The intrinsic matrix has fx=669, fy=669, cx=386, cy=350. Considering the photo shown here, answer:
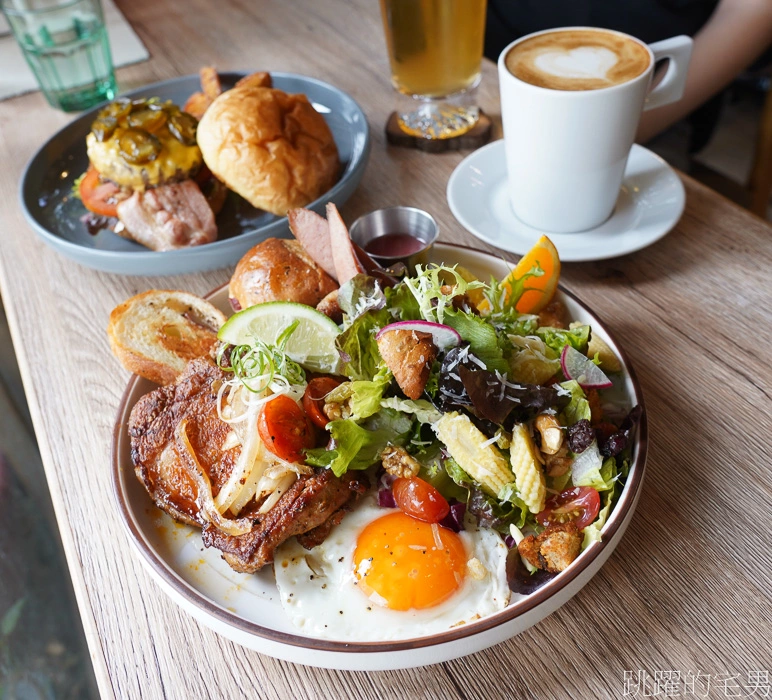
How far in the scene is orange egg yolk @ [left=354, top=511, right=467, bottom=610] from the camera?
125 centimetres

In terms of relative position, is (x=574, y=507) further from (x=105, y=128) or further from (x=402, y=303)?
(x=105, y=128)

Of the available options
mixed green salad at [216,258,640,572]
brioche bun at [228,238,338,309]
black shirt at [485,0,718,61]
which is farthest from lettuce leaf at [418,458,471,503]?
black shirt at [485,0,718,61]

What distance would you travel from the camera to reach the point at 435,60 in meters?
2.54

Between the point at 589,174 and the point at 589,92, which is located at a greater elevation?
the point at 589,92

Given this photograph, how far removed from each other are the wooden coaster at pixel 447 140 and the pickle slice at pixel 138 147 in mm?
924

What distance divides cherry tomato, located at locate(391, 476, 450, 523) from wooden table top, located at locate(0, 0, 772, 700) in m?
0.27

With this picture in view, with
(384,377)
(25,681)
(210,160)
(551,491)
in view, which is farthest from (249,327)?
(25,681)

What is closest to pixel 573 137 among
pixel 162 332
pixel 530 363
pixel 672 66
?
pixel 672 66

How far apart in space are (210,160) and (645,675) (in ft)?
6.27

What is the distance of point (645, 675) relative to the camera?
47.5 inches

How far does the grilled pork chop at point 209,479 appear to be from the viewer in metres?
1.30

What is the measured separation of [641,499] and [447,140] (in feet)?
5.46

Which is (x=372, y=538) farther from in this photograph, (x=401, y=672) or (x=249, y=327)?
(x=249, y=327)

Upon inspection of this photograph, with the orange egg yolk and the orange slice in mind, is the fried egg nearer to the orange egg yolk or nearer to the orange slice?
the orange egg yolk
